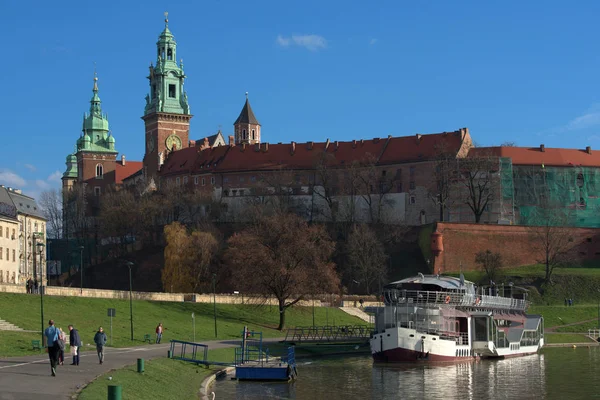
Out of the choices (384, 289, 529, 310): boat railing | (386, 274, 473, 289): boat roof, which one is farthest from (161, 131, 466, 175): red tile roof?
(384, 289, 529, 310): boat railing

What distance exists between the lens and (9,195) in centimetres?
9769

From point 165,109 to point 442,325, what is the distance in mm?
111323

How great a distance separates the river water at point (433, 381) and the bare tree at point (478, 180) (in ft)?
178

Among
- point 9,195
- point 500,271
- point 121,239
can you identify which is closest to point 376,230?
point 500,271

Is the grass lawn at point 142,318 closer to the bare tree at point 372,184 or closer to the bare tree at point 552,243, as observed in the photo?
the bare tree at point 552,243

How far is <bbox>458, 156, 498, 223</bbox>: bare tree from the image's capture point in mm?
117438

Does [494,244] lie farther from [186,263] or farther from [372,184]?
[186,263]

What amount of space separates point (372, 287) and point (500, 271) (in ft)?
46.9

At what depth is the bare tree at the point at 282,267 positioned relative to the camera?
76312mm

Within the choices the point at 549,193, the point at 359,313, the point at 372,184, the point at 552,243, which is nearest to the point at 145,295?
the point at 359,313

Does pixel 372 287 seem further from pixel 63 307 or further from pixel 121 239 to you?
pixel 63 307

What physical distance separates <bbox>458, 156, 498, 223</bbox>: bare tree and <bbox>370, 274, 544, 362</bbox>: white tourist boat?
157 ft

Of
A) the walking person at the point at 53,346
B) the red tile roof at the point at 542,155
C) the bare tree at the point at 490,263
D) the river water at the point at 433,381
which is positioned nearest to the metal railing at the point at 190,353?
the river water at the point at 433,381

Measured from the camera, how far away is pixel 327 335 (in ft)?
229
